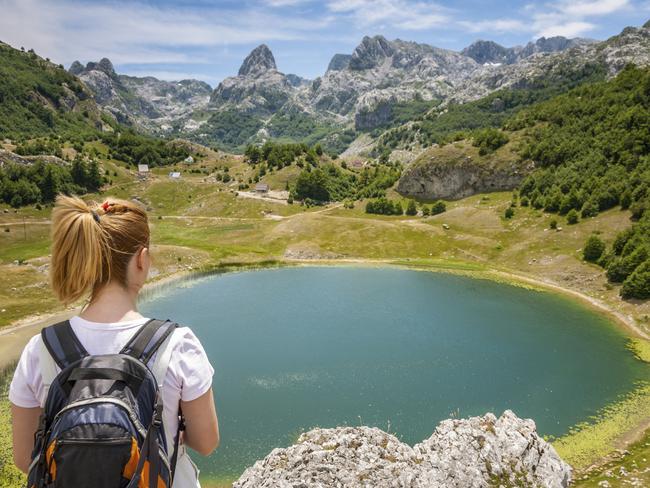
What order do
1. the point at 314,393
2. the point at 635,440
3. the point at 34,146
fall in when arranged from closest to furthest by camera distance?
the point at 635,440, the point at 314,393, the point at 34,146

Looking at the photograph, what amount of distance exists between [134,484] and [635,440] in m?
40.3

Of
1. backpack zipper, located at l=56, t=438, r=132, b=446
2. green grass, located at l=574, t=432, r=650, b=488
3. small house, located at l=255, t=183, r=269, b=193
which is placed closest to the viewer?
backpack zipper, located at l=56, t=438, r=132, b=446

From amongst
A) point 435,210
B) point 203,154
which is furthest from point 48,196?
point 435,210

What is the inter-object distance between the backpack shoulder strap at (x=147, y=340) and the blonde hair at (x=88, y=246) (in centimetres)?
82

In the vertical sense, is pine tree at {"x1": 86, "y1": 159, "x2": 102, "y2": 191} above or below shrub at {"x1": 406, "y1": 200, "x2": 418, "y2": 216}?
above

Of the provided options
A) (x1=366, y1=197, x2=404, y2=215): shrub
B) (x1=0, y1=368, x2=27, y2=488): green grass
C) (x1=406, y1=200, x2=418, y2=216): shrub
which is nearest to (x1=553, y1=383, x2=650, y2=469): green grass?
(x1=0, y1=368, x2=27, y2=488): green grass

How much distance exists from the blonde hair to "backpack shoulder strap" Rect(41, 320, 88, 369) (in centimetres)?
55

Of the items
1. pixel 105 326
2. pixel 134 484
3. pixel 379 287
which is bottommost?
pixel 379 287

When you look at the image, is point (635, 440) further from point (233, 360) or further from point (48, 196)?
point (48, 196)

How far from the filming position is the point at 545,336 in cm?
5212

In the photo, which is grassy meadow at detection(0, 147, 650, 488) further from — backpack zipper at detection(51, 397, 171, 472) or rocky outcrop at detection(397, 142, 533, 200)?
backpack zipper at detection(51, 397, 171, 472)

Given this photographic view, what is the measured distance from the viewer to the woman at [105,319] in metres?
4.86

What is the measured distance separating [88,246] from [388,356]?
141 feet

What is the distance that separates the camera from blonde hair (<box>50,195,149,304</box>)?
198 inches
